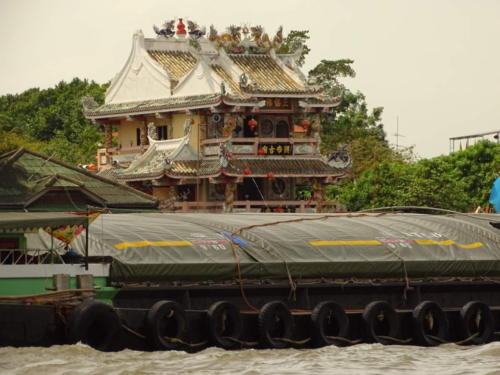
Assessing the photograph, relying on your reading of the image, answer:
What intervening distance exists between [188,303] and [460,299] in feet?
19.7

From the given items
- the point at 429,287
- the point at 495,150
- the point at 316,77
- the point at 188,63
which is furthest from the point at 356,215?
the point at 316,77

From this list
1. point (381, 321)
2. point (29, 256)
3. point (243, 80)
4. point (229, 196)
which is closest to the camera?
point (29, 256)

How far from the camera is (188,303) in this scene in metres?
24.0

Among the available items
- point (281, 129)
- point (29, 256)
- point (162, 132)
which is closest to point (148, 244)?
point (29, 256)

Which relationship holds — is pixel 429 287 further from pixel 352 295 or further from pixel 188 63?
pixel 188 63

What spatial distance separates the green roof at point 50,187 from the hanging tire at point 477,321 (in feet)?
28.4

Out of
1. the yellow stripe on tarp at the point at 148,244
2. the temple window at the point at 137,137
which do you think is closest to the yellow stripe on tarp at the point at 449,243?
the yellow stripe on tarp at the point at 148,244

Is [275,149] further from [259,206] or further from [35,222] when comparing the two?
[35,222]

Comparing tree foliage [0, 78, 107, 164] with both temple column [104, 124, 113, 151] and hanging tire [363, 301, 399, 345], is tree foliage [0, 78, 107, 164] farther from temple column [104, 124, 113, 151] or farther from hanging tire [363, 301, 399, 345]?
hanging tire [363, 301, 399, 345]

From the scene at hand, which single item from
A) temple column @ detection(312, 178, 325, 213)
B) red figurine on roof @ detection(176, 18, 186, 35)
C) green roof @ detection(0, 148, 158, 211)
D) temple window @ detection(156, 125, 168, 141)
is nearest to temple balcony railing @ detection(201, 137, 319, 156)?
temple column @ detection(312, 178, 325, 213)

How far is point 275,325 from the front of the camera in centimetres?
2441

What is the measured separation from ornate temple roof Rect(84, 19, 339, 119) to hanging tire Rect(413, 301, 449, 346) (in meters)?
24.0

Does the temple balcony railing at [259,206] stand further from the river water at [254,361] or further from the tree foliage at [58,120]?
the river water at [254,361]

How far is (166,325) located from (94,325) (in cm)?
135
